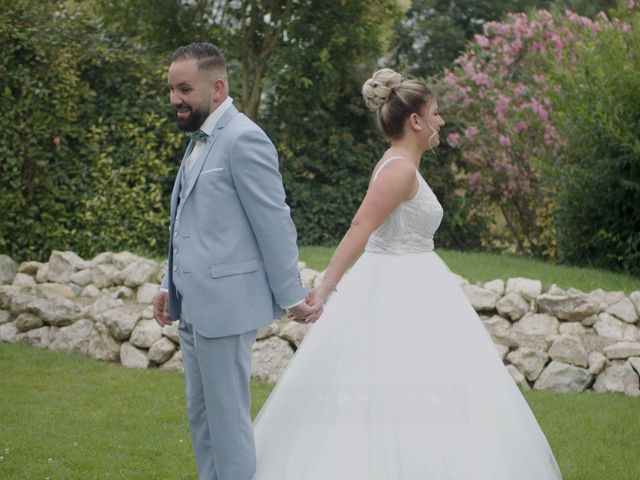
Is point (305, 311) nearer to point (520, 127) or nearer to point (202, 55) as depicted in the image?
point (202, 55)

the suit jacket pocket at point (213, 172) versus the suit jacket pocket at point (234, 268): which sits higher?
the suit jacket pocket at point (213, 172)

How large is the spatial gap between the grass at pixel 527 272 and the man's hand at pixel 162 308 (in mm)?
4491

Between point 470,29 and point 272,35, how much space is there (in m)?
6.87

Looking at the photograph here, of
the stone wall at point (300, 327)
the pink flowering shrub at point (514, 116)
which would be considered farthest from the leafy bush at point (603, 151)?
the stone wall at point (300, 327)

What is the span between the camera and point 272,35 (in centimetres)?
1121

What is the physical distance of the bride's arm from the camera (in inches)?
145

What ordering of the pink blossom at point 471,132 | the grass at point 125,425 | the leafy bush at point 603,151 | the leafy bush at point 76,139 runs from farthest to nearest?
the pink blossom at point 471,132 → the leafy bush at point 76,139 → the leafy bush at point 603,151 → the grass at point 125,425

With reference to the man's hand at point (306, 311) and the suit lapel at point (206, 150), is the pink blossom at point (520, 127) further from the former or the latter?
the suit lapel at point (206, 150)

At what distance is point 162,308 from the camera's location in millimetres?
3754

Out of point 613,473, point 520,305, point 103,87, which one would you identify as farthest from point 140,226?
Result: point 613,473

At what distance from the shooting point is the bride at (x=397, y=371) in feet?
11.4

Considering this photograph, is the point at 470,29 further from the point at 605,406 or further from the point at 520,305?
the point at 605,406

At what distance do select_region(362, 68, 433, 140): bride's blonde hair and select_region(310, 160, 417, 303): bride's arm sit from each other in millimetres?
195

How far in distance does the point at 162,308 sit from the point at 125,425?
193 centimetres
